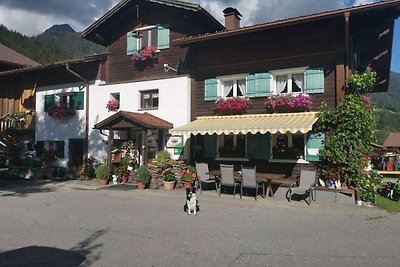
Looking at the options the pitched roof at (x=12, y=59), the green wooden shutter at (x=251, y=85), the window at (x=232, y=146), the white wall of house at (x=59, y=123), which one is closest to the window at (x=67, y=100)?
the white wall of house at (x=59, y=123)

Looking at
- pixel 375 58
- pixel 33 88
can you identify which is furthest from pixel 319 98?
pixel 33 88

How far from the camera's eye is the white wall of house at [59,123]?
19.9m

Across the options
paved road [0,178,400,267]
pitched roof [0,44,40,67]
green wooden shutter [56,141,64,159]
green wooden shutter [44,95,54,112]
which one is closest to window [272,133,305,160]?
paved road [0,178,400,267]

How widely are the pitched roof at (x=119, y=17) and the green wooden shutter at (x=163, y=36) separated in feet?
3.66

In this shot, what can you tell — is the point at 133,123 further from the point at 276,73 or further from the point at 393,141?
the point at 393,141

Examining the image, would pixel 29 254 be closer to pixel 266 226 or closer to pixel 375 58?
pixel 266 226

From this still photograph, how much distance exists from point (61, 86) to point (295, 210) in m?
15.6

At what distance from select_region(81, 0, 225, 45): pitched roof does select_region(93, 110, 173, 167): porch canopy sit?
17.0ft

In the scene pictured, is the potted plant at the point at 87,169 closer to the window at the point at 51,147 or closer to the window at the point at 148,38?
the window at the point at 51,147

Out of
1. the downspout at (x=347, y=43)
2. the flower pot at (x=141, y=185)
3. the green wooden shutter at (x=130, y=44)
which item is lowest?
the flower pot at (x=141, y=185)

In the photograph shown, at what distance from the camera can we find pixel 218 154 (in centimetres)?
1530

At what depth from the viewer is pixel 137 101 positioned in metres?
17.8

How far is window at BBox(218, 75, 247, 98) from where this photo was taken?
1538cm

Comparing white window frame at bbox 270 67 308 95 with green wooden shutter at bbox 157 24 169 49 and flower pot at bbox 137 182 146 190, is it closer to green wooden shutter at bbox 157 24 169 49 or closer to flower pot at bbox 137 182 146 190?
green wooden shutter at bbox 157 24 169 49
